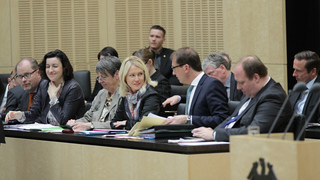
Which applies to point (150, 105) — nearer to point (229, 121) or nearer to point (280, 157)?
point (229, 121)

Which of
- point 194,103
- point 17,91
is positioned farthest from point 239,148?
point 17,91

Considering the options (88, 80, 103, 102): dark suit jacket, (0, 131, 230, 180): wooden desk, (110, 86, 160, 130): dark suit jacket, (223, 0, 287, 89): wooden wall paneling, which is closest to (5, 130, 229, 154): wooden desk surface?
(0, 131, 230, 180): wooden desk

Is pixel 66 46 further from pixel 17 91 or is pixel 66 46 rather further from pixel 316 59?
pixel 316 59

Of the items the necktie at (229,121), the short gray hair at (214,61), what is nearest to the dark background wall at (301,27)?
the short gray hair at (214,61)

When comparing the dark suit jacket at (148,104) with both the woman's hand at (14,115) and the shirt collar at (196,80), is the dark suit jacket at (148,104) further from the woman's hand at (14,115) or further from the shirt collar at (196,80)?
the woman's hand at (14,115)

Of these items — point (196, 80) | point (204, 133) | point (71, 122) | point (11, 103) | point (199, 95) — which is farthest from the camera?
point (11, 103)

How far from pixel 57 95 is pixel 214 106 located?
6.02 ft

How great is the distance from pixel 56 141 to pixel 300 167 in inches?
106

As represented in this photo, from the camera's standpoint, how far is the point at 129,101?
4996 mm

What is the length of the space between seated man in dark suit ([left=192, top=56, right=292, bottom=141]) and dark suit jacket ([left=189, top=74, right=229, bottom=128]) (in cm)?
42

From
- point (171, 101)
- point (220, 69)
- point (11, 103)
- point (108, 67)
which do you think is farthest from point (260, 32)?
point (11, 103)

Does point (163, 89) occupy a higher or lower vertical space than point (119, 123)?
higher

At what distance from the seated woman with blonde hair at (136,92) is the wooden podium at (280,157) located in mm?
2218

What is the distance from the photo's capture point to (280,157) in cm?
252
